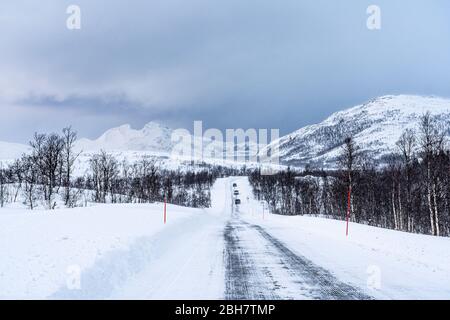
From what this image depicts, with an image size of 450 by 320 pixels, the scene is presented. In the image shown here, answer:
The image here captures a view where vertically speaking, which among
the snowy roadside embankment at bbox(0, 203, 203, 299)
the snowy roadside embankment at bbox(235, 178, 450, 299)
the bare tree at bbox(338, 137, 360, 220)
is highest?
the bare tree at bbox(338, 137, 360, 220)

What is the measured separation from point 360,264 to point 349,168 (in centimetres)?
2523

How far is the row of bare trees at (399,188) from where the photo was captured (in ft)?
109

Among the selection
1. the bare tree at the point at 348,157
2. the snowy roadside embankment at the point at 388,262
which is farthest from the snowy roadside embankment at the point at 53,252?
the bare tree at the point at 348,157

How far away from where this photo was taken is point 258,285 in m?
7.07

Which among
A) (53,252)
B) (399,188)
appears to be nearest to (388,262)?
(53,252)

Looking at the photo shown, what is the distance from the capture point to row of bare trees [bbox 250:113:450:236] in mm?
33188

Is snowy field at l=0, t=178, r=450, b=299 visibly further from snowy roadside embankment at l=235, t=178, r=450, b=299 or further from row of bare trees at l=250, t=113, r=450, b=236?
row of bare trees at l=250, t=113, r=450, b=236

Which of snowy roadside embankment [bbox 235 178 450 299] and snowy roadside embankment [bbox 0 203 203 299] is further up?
snowy roadside embankment [bbox 0 203 203 299]

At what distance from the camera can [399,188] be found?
44.4 meters

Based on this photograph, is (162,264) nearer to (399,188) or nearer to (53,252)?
(53,252)

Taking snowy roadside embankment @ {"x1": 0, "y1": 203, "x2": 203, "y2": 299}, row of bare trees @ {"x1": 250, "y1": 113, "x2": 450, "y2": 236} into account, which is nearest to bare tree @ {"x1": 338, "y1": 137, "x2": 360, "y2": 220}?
row of bare trees @ {"x1": 250, "y1": 113, "x2": 450, "y2": 236}

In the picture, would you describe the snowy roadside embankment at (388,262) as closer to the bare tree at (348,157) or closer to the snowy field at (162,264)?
the snowy field at (162,264)
